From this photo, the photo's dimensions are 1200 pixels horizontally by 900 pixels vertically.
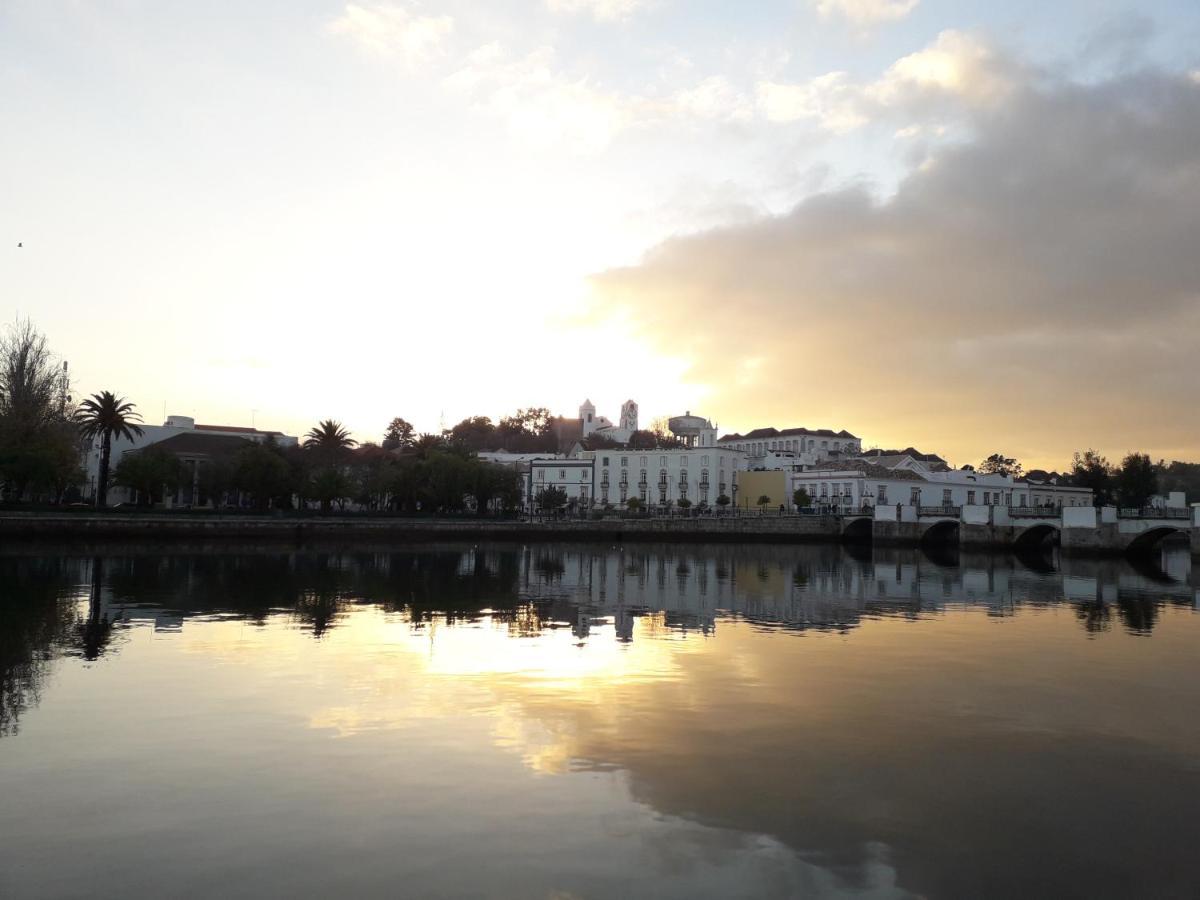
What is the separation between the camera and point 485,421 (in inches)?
5891

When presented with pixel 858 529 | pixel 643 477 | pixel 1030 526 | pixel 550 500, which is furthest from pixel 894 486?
pixel 550 500

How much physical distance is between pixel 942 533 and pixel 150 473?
2568 inches

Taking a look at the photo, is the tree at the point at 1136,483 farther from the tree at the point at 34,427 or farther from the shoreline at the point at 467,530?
the tree at the point at 34,427

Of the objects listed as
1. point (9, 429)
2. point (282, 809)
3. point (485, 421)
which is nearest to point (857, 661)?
point (282, 809)

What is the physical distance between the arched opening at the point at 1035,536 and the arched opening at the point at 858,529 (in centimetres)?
1344

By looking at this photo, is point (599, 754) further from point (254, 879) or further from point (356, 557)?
point (356, 557)

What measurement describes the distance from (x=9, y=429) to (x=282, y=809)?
55760 millimetres

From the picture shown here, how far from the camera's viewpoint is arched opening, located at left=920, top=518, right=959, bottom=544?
7895 cm

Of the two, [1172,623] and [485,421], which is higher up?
[485,421]

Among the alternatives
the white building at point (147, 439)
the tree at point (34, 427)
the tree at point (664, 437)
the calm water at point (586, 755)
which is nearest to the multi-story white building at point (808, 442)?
the tree at point (664, 437)

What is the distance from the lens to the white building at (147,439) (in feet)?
287

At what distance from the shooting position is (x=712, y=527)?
3152 inches

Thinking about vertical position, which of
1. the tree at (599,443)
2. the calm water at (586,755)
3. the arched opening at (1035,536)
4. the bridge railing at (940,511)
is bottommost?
the calm water at (586,755)

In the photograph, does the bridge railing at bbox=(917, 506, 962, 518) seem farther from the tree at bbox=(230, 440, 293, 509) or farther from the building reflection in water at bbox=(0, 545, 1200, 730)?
the tree at bbox=(230, 440, 293, 509)
